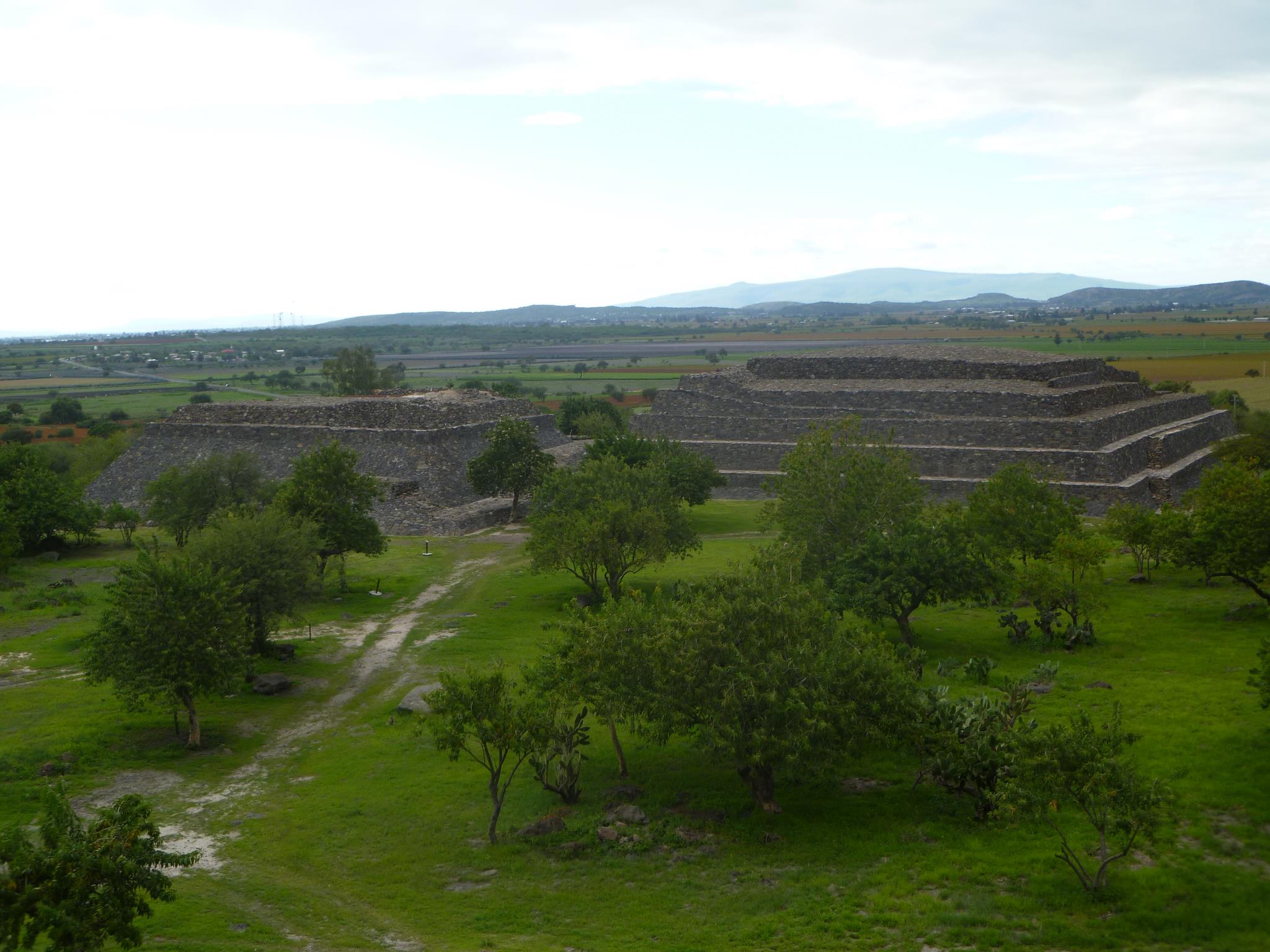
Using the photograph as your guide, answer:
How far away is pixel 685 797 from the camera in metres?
19.1

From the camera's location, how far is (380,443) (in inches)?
1992

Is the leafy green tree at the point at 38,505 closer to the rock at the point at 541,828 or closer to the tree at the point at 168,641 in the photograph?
the tree at the point at 168,641

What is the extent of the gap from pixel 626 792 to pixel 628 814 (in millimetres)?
1035

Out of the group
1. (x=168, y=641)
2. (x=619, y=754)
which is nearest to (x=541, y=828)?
(x=619, y=754)

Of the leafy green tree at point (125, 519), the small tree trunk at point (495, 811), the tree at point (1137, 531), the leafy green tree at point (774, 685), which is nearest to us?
the leafy green tree at point (774, 685)

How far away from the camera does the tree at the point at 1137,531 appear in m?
31.4

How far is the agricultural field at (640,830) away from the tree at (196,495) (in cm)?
1156

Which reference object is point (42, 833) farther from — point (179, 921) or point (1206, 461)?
point (1206, 461)

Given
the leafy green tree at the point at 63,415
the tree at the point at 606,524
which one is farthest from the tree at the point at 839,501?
the leafy green tree at the point at 63,415

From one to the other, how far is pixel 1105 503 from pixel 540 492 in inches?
941

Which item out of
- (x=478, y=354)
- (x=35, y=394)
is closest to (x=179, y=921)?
(x=35, y=394)

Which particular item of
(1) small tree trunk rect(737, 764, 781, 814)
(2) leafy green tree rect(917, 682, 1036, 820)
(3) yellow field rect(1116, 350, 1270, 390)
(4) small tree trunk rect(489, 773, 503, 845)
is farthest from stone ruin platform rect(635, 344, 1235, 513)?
(3) yellow field rect(1116, 350, 1270, 390)

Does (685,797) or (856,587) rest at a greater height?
(856,587)

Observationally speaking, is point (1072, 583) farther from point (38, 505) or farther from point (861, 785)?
point (38, 505)
